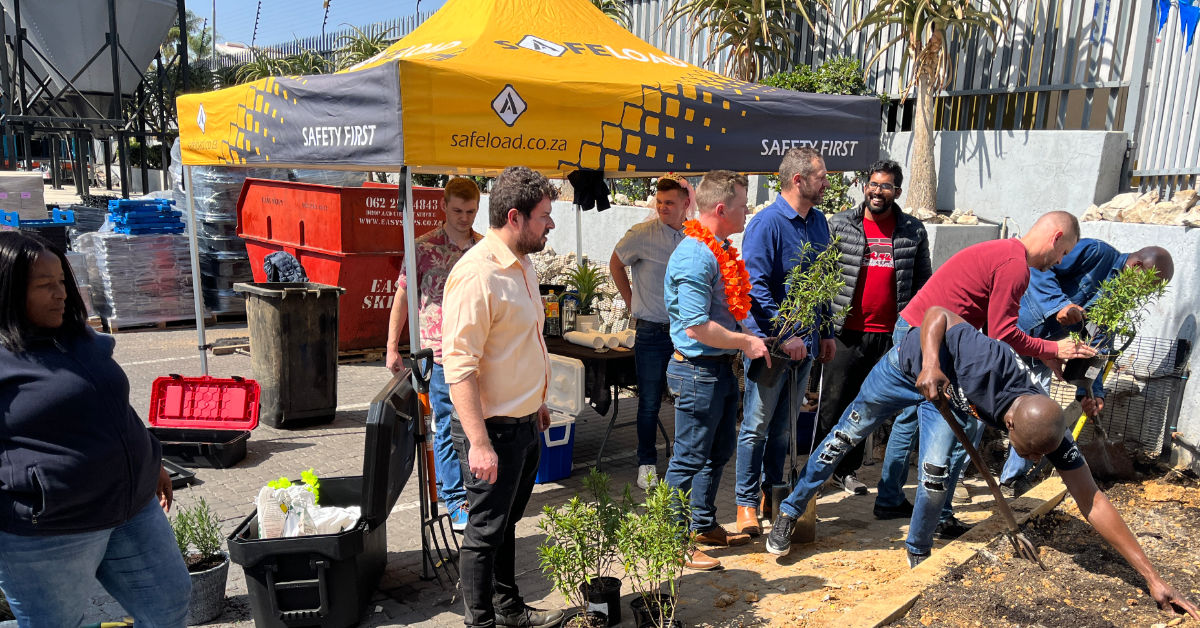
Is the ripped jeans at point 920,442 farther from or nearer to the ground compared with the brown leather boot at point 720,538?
farther from the ground

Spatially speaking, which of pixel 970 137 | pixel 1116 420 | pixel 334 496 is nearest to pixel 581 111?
pixel 334 496

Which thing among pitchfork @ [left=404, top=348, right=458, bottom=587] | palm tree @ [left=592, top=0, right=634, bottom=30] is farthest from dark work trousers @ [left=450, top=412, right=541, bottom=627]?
palm tree @ [left=592, top=0, right=634, bottom=30]

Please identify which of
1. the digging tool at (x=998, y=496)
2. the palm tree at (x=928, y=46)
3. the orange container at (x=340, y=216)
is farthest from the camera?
the palm tree at (x=928, y=46)

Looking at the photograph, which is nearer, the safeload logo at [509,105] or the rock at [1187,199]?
the safeload logo at [509,105]

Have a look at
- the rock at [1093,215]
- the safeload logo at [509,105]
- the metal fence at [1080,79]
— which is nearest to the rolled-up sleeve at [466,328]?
the safeload logo at [509,105]

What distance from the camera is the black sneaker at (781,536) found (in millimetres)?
3986

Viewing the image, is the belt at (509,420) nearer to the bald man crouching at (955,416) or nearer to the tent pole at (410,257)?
the tent pole at (410,257)

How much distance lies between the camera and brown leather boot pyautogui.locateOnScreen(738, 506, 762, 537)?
4.17 meters

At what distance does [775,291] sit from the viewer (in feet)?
14.2

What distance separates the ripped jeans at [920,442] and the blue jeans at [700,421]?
45cm

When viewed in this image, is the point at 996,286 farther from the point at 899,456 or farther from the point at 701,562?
the point at 701,562

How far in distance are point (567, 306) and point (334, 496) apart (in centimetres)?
251

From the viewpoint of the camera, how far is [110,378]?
2383 mm

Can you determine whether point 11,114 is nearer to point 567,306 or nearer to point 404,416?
point 567,306
